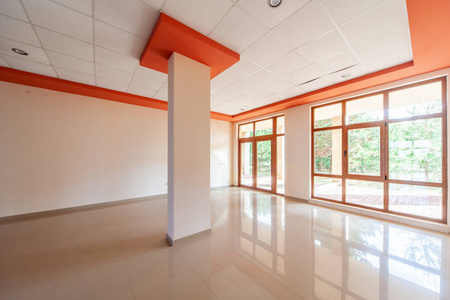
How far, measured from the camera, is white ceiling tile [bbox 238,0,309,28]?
181 centimetres

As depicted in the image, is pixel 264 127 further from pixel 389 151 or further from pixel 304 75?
pixel 389 151

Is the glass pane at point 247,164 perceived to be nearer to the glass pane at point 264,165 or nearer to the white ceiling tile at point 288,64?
the glass pane at point 264,165

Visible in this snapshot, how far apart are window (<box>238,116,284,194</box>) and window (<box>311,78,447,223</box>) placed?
4.73 feet

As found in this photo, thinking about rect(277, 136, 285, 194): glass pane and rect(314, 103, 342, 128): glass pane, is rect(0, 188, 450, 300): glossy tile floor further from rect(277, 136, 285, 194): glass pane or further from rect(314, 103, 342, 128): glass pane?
rect(314, 103, 342, 128): glass pane

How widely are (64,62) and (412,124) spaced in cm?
724

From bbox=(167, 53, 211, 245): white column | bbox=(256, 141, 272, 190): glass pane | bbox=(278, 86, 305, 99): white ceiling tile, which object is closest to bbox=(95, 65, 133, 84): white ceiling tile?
bbox=(167, 53, 211, 245): white column

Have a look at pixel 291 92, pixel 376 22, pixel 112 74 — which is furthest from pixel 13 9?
pixel 291 92

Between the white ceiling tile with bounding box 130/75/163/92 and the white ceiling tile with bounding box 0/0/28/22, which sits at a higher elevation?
the white ceiling tile with bounding box 0/0/28/22

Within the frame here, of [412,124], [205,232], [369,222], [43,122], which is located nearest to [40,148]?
[43,122]

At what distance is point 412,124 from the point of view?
3.34 m

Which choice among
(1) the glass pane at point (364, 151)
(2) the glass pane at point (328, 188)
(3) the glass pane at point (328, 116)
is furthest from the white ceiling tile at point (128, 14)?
(2) the glass pane at point (328, 188)

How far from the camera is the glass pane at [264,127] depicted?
623 cm

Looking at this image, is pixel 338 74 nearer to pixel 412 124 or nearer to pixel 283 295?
pixel 412 124

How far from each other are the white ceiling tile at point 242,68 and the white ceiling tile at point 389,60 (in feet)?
6.91
